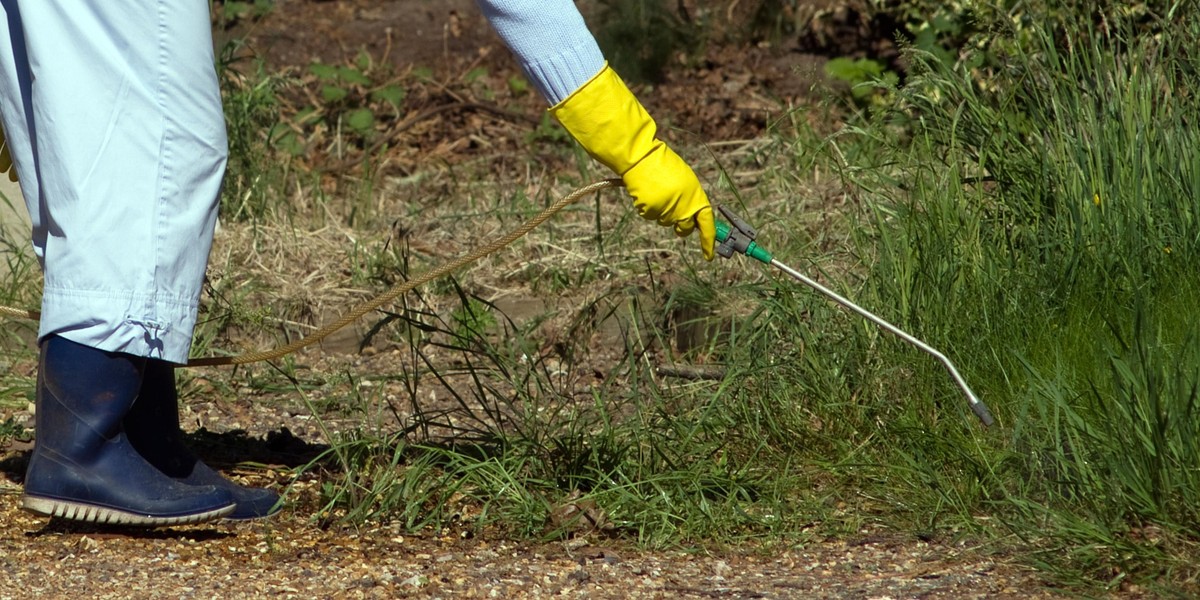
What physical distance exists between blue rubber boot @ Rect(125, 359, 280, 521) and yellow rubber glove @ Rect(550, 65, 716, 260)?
979 millimetres

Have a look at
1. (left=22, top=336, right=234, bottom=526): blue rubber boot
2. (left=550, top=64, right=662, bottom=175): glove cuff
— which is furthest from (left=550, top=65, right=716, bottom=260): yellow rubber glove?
(left=22, top=336, right=234, bottom=526): blue rubber boot

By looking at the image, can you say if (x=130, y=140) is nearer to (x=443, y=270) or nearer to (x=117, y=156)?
(x=117, y=156)

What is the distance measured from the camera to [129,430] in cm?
302

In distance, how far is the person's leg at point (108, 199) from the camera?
8.68 ft

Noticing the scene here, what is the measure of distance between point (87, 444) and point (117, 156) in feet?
1.74

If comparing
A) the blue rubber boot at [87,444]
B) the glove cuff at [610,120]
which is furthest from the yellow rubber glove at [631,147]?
the blue rubber boot at [87,444]

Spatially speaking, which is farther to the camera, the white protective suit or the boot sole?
the boot sole

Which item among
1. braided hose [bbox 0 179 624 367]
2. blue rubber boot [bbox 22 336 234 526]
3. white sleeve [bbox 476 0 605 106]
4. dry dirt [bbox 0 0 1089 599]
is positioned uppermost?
white sleeve [bbox 476 0 605 106]

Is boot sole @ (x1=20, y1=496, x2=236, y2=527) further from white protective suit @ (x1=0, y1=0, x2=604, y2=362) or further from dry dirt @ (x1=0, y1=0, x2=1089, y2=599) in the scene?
white protective suit @ (x1=0, y1=0, x2=604, y2=362)

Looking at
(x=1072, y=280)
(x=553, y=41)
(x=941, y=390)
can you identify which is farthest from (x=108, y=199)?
(x=1072, y=280)

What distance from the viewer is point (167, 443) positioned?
307cm

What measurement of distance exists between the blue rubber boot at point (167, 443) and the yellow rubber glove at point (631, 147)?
0.98 metres

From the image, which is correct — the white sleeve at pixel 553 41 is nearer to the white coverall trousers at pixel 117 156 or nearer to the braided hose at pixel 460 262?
the braided hose at pixel 460 262

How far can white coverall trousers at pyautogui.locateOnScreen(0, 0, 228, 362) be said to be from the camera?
2643 millimetres
